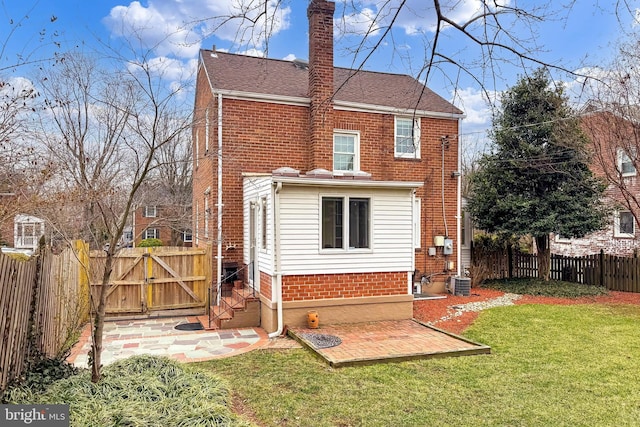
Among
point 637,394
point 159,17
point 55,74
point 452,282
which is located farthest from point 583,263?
point 55,74

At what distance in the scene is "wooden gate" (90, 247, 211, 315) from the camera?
35.1ft

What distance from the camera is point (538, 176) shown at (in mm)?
14062

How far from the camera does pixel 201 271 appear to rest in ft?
37.3

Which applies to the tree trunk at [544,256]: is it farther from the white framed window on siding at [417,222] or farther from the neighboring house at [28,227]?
the neighboring house at [28,227]

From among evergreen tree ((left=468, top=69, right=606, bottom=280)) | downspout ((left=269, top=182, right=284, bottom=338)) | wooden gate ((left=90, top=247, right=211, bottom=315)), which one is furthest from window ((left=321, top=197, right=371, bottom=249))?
evergreen tree ((left=468, top=69, right=606, bottom=280))

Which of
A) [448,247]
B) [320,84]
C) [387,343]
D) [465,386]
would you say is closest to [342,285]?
[387,343]

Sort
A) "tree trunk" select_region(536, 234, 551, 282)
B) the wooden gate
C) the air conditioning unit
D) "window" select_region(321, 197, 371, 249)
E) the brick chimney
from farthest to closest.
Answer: "tree trunk" select_region(536, 234, 551, 282) < the air conditioning unit < the brick chimney < the wooden gate < "window" select_region(321, 197, 371, 249)

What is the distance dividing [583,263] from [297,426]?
13.8 meters

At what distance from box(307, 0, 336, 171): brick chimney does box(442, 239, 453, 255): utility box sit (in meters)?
4.33

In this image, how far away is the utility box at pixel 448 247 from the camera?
43.0 ft

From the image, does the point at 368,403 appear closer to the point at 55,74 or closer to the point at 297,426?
the point at 297,426

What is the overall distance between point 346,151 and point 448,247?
4.34m

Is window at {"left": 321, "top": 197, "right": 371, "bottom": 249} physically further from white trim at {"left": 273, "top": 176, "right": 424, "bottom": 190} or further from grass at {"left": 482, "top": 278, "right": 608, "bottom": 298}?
grass at {"left": 482, "top": 278, "right": 608, "bottom": 298}

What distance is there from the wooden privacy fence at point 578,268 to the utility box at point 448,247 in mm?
2350
